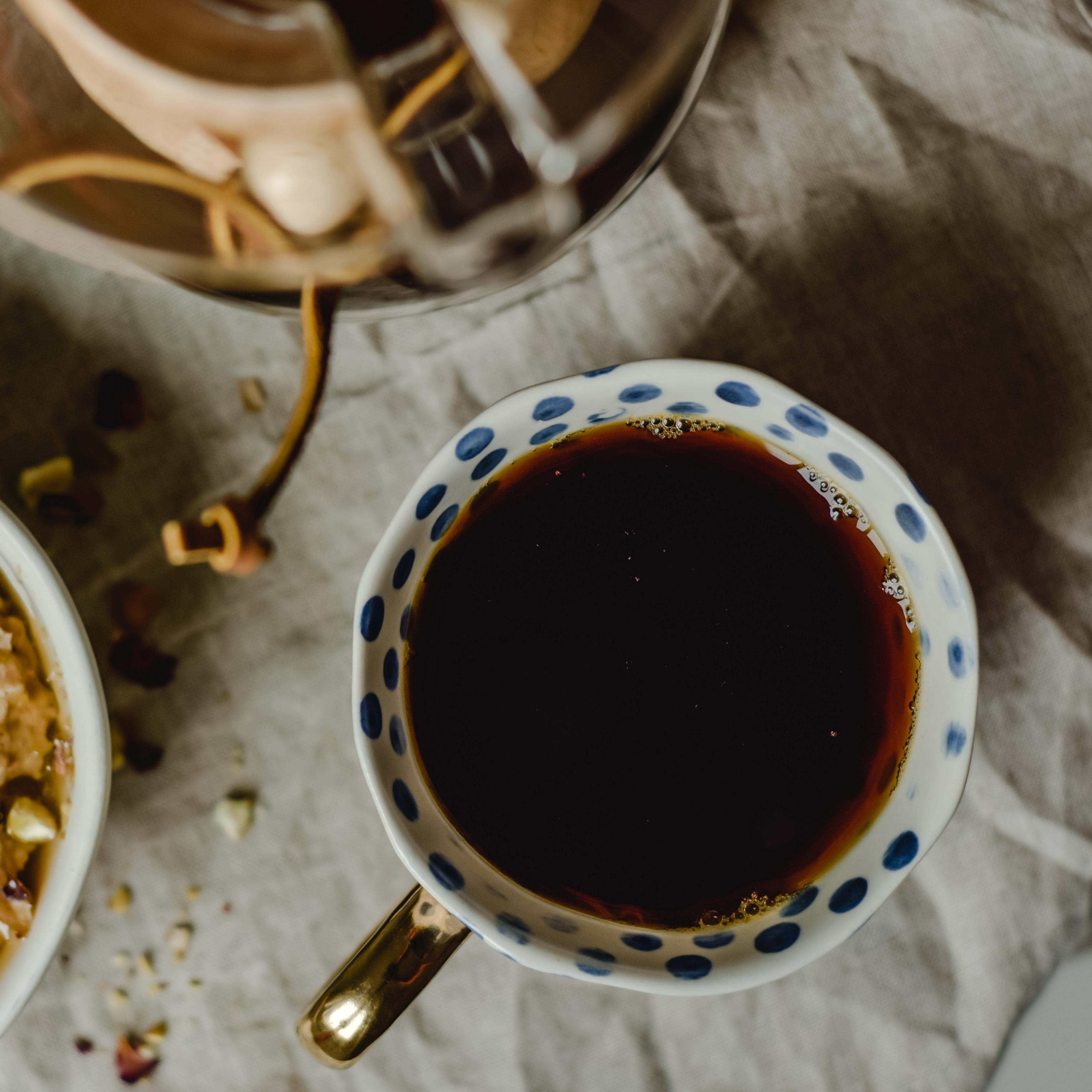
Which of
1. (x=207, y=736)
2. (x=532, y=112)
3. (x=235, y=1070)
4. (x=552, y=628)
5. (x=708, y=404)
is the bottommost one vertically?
(x=235, y=1070)

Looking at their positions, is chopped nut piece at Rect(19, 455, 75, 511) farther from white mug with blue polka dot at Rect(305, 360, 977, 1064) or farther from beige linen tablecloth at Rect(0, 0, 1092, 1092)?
white mug with blue polka dot at Rect(305, 360, 977, 1064)

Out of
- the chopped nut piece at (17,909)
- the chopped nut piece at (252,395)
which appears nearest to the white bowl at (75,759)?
the chopped nut piece at (17,909)

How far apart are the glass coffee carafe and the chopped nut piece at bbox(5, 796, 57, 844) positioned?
28cm

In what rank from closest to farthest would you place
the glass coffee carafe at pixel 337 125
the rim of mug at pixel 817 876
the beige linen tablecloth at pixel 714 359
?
the glass coffee carafe at pixel 337 125 < the rim of mug at pixel 817 876 < the beige linen tablecloth at pixel 714 359

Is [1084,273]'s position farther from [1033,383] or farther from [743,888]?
[743,888]

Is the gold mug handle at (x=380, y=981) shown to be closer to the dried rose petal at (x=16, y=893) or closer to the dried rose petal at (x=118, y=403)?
the dried rose petal at (x=16, y=893)

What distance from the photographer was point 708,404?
1.24ft

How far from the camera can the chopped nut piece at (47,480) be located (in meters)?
0.48

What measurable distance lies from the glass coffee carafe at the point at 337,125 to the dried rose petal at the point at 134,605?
22 centimetres

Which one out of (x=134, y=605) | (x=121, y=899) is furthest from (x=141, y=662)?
(x=121, y=899)

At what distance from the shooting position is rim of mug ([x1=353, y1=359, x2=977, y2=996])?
1.15 ft

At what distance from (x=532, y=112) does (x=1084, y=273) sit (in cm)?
36

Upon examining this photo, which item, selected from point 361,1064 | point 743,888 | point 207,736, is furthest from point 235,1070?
point 743,888

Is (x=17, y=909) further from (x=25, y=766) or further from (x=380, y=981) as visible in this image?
(x=380, y=981)
